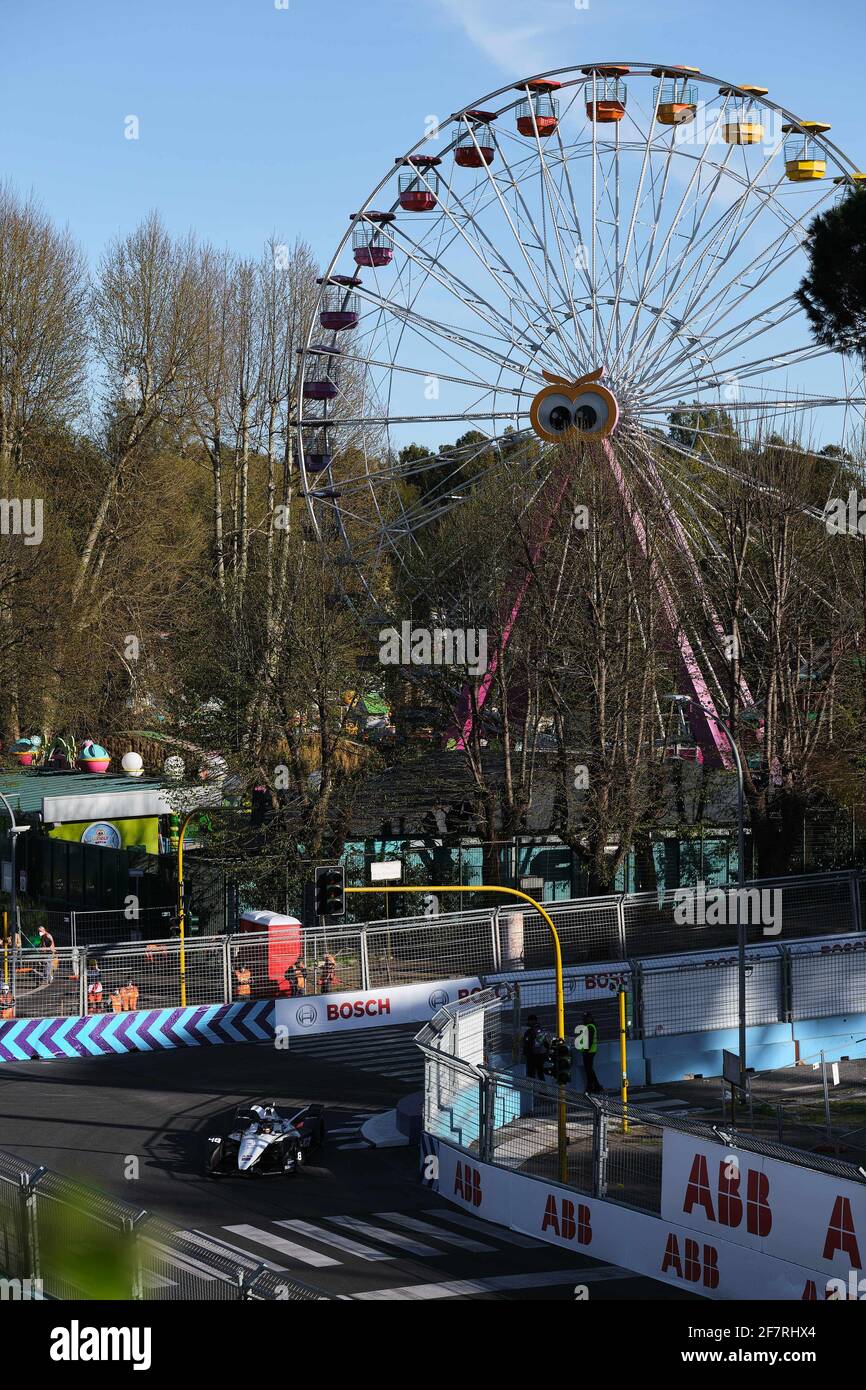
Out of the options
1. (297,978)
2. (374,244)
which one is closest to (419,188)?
(374,244)

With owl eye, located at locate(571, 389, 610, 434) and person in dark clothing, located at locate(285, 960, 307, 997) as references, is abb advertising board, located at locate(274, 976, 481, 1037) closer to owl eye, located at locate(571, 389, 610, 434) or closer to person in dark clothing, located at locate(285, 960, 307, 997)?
person in dark clothing, located at locate(285, 960, 307, 997)

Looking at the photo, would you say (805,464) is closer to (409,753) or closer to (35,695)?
(409,753)

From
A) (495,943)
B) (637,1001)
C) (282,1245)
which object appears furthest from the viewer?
(495,943)

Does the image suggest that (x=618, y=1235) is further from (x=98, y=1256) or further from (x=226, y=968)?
(x=226, y=968)

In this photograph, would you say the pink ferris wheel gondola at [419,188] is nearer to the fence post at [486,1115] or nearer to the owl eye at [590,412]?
the owl eye at [590,412]

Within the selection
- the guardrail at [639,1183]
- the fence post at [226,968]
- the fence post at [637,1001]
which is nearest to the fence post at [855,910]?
the fence post at [637,1001]

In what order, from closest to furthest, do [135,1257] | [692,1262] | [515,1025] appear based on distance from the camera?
[135,1257] < [692,1262] < [515,1025]

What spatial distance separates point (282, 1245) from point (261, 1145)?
3.51m

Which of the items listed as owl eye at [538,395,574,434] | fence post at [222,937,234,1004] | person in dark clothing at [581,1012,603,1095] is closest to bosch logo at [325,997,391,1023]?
fence post at [222,937,234,1004]

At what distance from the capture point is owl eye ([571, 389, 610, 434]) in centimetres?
4122

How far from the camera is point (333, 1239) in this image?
19.5 m

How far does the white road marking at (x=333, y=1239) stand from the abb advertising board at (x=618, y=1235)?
2.01 metres

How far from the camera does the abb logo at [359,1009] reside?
31.5 metres
